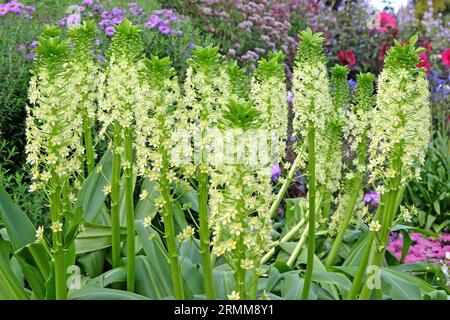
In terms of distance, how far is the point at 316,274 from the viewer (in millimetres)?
4000

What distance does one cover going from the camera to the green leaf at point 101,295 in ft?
11.4

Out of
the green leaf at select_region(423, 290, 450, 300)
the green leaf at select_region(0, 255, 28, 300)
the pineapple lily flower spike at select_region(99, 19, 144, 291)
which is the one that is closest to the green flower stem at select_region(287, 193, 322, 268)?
the green leaf at select_region(423, 290, 450, 300)

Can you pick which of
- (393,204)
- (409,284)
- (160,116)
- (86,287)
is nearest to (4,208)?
(86,287)

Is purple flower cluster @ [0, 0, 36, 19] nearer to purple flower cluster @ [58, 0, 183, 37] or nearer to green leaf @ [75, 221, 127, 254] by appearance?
purple flower cluster @ [58, 0, 183, 37]

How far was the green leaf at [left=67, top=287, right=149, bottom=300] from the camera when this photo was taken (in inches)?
137

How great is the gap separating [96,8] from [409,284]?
642 centimetres

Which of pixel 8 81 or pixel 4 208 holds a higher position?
pixel 8 81

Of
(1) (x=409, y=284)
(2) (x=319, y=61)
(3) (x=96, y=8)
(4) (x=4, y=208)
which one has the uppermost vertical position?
(3) (x=96, y=8)

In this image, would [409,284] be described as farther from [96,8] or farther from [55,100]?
[96,8]

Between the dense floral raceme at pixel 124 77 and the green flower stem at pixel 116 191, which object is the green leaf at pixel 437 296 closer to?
the green flower stem at pixel 116 191

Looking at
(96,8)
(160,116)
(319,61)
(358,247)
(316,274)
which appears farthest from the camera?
(96,8)

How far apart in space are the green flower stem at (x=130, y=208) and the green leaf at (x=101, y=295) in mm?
186

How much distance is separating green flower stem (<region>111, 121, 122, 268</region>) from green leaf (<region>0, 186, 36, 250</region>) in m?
0.46

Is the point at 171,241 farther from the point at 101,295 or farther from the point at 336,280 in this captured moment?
the point at 336,280
